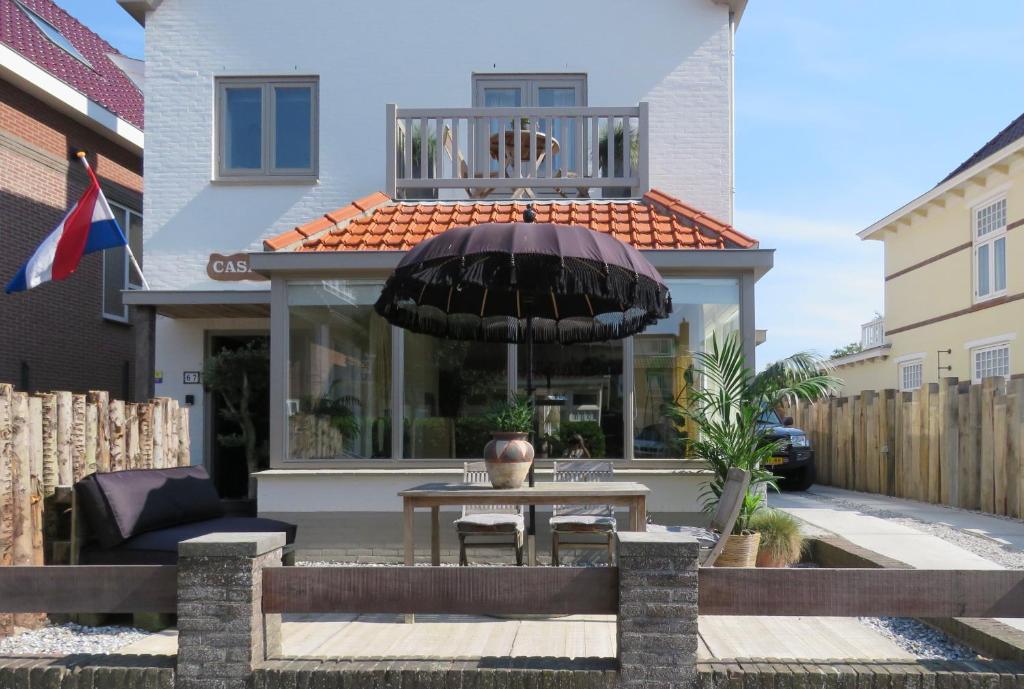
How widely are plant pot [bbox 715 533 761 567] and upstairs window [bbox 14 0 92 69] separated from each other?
12.8 m

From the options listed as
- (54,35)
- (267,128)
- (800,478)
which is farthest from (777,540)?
(54,35)

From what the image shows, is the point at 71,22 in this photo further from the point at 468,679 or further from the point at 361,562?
the point at 468,679

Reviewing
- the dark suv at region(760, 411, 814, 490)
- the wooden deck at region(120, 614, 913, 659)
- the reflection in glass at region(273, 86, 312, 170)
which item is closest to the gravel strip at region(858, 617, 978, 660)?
the wooden deck at region(120, 614, 913, 659)

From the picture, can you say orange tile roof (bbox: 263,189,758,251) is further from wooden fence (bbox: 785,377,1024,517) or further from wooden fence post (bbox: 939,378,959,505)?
wooden fence post (bbox: 939,378,959,505)

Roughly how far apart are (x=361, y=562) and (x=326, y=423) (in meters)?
1.31

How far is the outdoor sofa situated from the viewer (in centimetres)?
632

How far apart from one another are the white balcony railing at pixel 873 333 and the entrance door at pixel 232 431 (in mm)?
17052

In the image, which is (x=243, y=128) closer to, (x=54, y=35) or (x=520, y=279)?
(x=54, y=35)

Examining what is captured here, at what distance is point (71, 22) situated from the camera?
1741 centimetres

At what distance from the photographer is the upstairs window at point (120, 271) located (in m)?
14.9

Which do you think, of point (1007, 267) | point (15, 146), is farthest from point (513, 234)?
point (1007, 267)

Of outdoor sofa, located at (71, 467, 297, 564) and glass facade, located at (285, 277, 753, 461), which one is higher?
glass facade, located at (285, 277, 753, 461)

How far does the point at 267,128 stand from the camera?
11719 millimetres

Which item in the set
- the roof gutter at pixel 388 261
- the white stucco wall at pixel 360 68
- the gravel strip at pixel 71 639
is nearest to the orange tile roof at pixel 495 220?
the roof gutter at pixel 388 261
